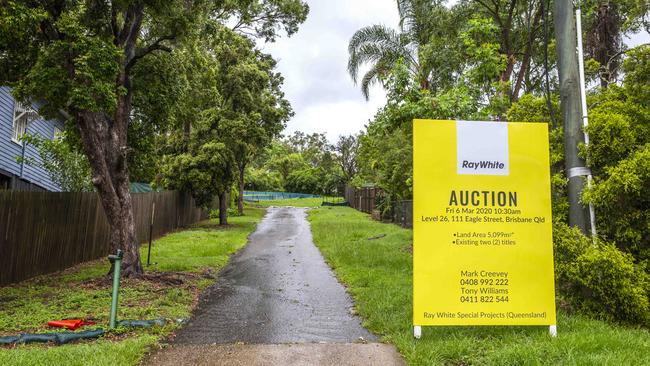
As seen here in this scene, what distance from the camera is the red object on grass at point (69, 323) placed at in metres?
5.82

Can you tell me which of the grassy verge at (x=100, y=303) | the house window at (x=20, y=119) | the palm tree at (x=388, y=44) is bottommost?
the grassy verge at (x=100, y=303)

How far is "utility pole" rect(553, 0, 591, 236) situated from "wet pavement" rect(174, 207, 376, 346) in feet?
10.0

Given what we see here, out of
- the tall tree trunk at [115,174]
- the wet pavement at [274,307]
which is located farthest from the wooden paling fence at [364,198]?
the tall tree trunk at [115,174]

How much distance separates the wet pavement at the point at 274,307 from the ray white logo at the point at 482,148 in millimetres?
2356

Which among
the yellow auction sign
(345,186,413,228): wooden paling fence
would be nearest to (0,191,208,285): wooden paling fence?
the yellow auction sign

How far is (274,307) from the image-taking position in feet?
24.9

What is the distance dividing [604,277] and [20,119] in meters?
18.9

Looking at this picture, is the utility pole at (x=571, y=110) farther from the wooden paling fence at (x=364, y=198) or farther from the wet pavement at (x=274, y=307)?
the wooden paling fence at (x=364, y=198)

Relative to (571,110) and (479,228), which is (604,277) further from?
(571,110)

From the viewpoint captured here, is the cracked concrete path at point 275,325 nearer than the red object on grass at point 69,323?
Yes

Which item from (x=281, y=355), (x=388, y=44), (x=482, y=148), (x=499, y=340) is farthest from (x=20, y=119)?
(x=499, y=340)

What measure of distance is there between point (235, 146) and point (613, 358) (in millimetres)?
19649

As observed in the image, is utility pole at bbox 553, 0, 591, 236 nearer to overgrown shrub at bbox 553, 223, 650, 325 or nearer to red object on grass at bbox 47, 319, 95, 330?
overgrown shrub at bbox 553, 223, 650, 325

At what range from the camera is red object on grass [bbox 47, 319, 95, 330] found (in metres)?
5.82
